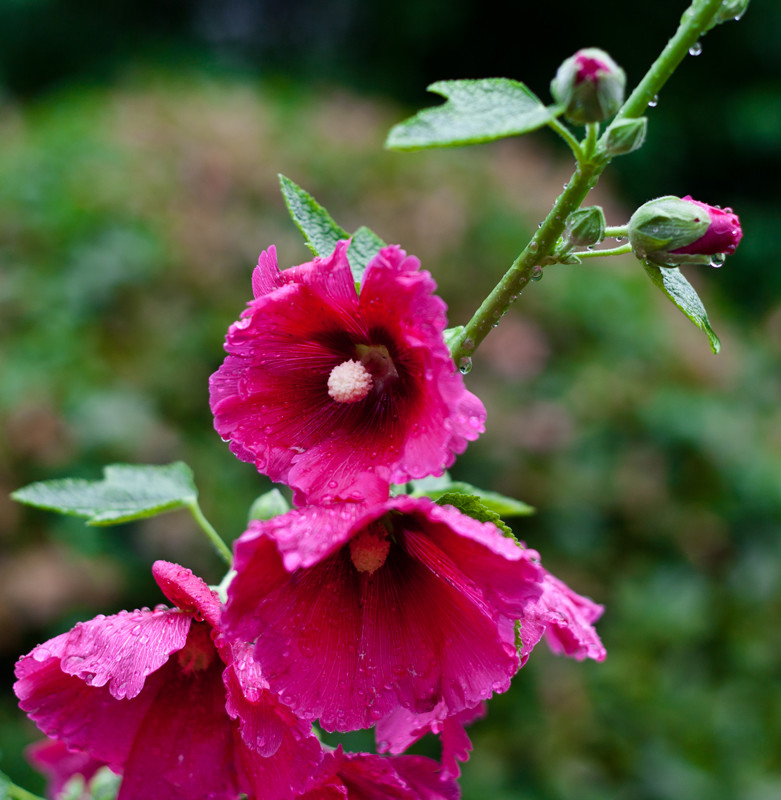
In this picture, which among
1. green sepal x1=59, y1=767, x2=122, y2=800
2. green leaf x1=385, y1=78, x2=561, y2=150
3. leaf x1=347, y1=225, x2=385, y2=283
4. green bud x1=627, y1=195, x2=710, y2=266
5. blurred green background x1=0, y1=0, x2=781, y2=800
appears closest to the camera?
green leaf x1=385, y1=78, x2=561, y2=150

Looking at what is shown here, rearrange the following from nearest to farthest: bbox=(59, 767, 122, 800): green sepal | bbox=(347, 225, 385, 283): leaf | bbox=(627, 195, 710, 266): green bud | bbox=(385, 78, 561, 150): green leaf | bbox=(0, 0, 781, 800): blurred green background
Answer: bbox=(385, 78, 561, 150): green leaf → bbox=(627, 195, 710, 266): green bud → bbox=(347, 225, 385, 283): leaf → bbox=(59, 767, 122, 800): green sepal → bbox=(0, 0, 781, 800): blurred green background

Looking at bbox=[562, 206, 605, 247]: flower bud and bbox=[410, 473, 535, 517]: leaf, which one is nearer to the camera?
bbox=[562, 206, 605, 247]: flower bud

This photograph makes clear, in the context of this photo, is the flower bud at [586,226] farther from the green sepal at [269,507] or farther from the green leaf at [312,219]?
the green sepal at [269,507]

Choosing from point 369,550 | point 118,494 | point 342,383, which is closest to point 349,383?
point 342,383

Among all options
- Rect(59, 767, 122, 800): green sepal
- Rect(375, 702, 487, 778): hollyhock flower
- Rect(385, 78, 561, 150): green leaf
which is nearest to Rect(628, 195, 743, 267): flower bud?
Rect(385, 78, 561, 150): green leaf

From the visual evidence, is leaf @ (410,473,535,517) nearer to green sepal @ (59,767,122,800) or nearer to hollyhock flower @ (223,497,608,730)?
hollyhock flower @ (223,497,608,730)

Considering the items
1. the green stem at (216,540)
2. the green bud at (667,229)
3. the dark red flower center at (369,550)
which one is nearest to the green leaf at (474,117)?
the green bud at (667,229)

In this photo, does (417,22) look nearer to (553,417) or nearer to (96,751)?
(553,417)

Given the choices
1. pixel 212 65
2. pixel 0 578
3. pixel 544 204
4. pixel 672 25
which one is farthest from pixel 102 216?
pixel 672 25
